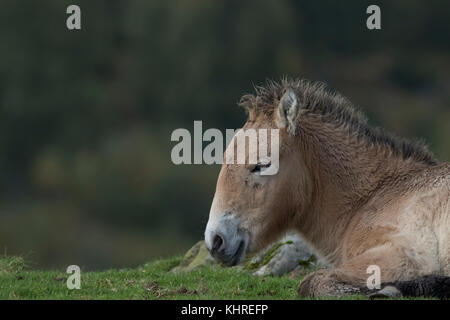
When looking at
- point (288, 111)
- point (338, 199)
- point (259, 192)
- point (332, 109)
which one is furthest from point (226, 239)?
point (332, 109)

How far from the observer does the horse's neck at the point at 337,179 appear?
7.79 m

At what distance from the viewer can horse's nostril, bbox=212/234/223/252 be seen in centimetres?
714

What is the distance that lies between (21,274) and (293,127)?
4354 mm

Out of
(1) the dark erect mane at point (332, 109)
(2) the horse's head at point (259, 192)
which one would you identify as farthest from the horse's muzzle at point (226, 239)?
(1) the dark erect mane at point (332, 109)

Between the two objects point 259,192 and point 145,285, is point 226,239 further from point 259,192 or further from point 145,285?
point 145,285

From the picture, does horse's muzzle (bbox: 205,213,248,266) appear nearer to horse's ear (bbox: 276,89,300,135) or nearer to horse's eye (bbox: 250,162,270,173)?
horse's eye (bbox: 250,162,270,173)

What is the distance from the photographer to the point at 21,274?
9453 millimetres

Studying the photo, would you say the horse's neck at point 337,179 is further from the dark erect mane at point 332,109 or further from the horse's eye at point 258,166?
the horse's eye at point 258,166

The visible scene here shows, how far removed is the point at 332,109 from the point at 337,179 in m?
0.92

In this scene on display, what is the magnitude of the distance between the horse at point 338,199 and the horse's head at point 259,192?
0.04ft

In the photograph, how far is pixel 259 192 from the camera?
751cm

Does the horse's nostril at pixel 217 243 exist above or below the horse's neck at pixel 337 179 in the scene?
below

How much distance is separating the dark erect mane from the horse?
0.01 m
